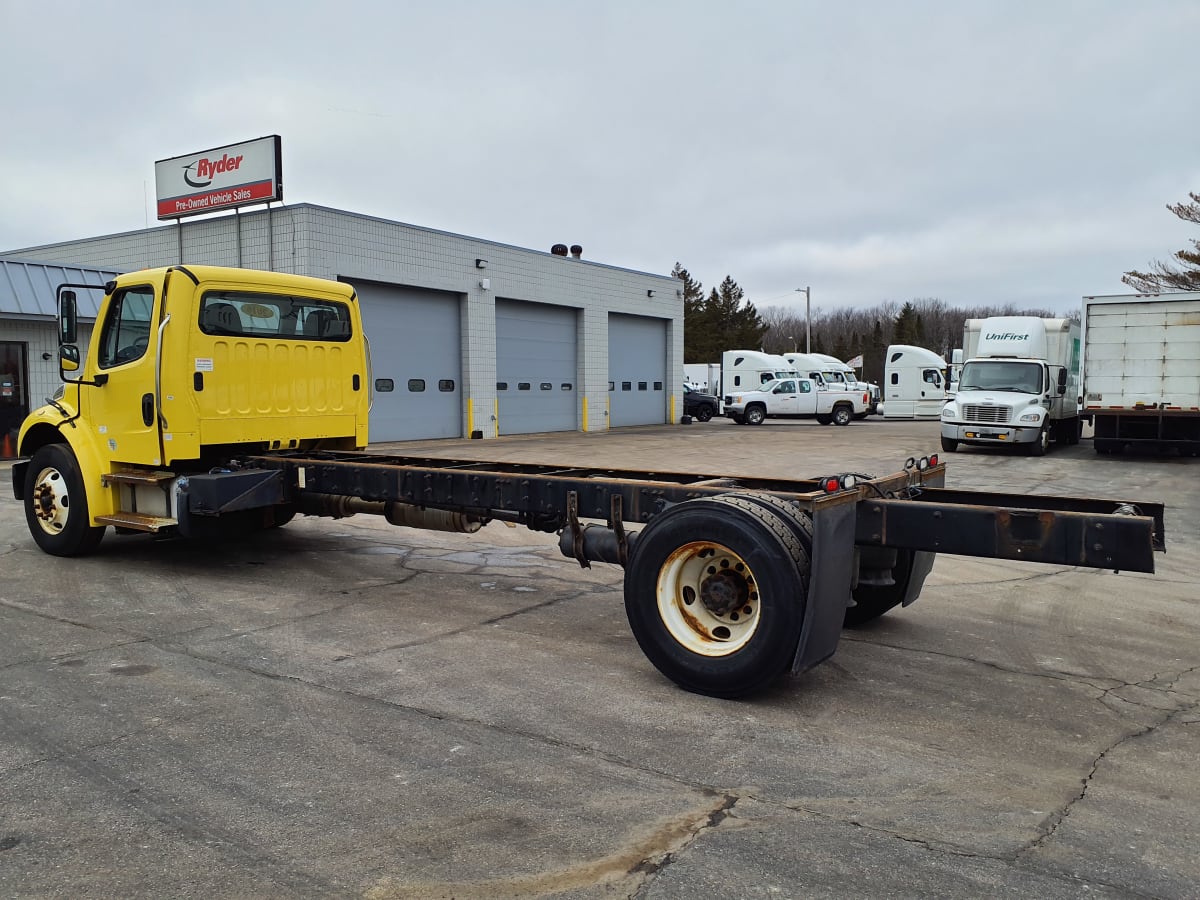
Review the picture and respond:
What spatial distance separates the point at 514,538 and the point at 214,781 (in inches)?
266

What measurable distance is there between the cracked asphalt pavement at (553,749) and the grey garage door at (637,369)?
2704cm

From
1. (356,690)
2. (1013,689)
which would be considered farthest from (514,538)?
(1013,689)

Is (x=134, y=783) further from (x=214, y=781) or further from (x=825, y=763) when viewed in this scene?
(x=825, y=763)

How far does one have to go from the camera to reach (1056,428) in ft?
78.6

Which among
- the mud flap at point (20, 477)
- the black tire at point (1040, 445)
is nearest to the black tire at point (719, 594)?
the mud flap at point (20, 477)

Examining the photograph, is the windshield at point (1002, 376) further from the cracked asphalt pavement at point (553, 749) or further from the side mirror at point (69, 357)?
the side mirror at point (69, 357)

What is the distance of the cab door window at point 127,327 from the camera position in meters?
7.89

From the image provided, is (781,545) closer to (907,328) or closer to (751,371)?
(751,371)

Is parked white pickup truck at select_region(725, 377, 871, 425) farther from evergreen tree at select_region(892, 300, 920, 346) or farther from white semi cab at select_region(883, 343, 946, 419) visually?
evergreen tree at select_region(892, 300, 920, 346)

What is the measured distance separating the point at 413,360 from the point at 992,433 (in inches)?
586

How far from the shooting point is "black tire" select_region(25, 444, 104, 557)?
27.3ft

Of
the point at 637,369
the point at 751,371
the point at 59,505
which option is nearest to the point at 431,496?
the point at 59,505

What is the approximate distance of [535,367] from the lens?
30562 millimetres

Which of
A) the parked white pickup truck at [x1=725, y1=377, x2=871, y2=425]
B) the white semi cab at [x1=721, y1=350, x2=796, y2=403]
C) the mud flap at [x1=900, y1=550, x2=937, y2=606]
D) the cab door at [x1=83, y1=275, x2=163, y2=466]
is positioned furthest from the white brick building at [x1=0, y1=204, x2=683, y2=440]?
the mud flap at [x1=900, y1=550, x2=937, y2=606]
